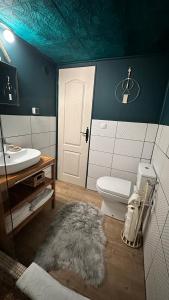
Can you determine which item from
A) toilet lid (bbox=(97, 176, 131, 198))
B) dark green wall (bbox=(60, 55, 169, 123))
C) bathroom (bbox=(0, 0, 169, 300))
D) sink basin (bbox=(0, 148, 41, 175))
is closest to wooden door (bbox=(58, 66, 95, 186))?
bathroom (bbox=(0, 0, 169, 300))

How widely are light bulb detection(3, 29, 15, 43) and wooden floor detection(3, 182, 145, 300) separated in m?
2.00

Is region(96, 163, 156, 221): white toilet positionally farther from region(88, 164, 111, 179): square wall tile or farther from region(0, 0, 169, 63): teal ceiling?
region(0, 0, 169, 63): teal ceiling

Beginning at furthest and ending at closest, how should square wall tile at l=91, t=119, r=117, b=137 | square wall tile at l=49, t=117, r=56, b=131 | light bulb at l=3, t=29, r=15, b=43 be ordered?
square wall tile at l=49, t=117, r=56, b=131 → square wall tile at l=91, t=119, r=117, b=137 → light bulb at l=3, t=29, r=15, b=43

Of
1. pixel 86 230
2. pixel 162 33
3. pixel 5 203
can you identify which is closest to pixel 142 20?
pixel 162 33

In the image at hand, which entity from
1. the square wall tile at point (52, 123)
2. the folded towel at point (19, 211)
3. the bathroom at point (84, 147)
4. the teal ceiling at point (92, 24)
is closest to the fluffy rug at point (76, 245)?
the bathroom at point (84, 147)

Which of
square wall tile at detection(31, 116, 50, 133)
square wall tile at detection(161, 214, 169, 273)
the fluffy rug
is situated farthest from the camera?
square wall tile at detection(31, 116, 50, 133)

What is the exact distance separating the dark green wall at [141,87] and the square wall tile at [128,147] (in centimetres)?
32

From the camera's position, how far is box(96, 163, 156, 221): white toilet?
1366 millimetres

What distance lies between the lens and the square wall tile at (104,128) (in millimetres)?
1907

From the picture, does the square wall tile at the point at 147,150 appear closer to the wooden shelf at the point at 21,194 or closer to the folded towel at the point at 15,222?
the wooden shelf at the point at 21,194

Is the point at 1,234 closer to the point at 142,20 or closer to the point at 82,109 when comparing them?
the point at 82,109

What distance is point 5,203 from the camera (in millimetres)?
1083

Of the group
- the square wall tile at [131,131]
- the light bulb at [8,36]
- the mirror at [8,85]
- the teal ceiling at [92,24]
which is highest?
the teal ceiling at [92,24]

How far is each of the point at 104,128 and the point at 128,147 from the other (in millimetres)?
454
